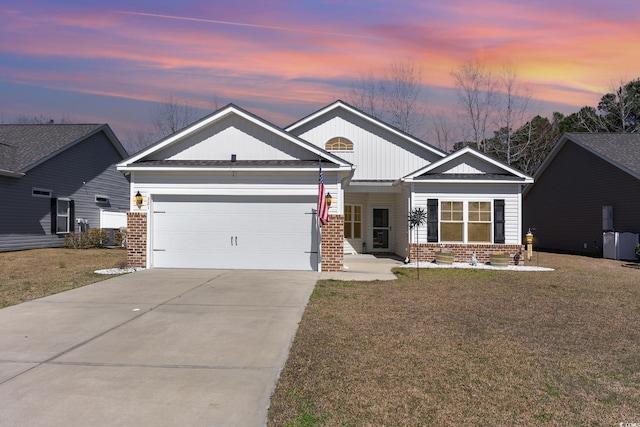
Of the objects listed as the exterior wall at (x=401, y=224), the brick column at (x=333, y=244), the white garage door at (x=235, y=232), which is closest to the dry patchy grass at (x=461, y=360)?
the brick column at (x=333, y=244)

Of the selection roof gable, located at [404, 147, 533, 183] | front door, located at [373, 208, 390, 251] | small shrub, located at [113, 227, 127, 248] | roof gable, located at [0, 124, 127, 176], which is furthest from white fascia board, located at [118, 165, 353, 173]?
small shrub, located at [113, 227, 127, 248]

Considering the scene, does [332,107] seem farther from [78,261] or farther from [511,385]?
[511,385]

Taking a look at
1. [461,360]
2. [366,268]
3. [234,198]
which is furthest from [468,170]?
[461,360]

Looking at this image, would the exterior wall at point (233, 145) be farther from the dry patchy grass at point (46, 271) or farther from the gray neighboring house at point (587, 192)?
the gray neighboring house at point (587, 192)

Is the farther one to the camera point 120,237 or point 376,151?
point 120,237

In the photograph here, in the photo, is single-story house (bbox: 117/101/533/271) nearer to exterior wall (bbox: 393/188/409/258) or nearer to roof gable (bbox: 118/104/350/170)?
roof gable (bbox: 118/104/350/170)

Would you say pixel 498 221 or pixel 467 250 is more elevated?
pixel 498 221

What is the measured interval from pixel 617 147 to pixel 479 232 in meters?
11.0

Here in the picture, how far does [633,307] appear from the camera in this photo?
9727mm

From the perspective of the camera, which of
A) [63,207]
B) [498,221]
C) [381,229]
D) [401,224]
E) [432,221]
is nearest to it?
[498,221]

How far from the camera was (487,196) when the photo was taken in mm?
17250

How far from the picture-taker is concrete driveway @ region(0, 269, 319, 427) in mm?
4562

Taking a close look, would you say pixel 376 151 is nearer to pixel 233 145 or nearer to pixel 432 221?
pixel 432 221

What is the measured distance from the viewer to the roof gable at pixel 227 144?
1456 cm
